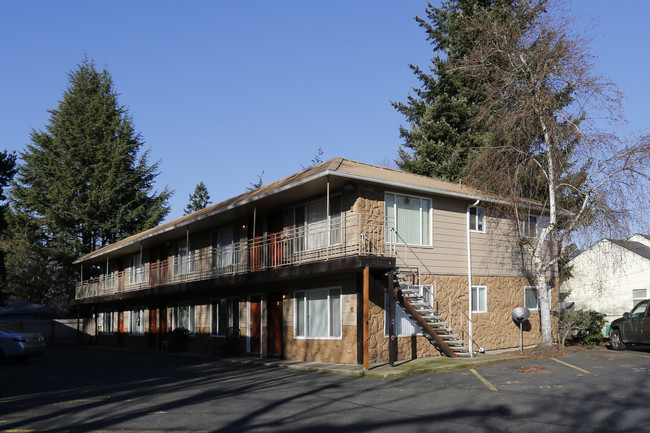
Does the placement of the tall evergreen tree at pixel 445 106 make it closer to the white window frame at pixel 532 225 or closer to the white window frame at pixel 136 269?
the white window frame at pixel 532 225

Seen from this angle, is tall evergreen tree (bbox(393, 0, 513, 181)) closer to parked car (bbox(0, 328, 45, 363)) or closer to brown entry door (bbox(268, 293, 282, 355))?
brown entry door (bbox(268, 293, 282, 355))

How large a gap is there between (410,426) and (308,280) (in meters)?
10.8

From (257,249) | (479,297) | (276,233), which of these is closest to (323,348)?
(276,233)

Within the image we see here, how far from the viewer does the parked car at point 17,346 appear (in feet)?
70.5

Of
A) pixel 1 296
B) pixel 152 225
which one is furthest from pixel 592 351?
pixel 152 225

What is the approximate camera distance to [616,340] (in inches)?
791

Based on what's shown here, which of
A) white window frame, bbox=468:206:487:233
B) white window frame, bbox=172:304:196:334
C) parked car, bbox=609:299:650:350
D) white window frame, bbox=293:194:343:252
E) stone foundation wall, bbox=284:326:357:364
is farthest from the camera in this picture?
white window frame, bbox=172:304:196:334

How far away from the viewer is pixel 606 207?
18328 millimetres

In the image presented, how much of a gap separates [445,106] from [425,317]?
18.0 metres

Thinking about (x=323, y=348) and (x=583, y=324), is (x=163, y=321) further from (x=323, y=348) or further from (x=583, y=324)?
(x=583, y=324)

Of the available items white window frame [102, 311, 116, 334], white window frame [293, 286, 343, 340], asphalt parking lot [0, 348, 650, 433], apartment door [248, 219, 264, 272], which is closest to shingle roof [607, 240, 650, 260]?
asphalt parking lot [0, 348, 650, 433]

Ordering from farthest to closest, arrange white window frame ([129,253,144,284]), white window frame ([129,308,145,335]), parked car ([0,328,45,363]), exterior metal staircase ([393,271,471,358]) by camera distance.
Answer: white window frame ([129,253,144,284]) → white window frame ([129,308,145,335]) → parked car ([0,328,45,363]) → exterior metal staircase ([393,271,471,358])

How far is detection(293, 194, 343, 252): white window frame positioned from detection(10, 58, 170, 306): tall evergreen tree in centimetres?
2807

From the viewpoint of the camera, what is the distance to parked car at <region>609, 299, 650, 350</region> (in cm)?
1859
